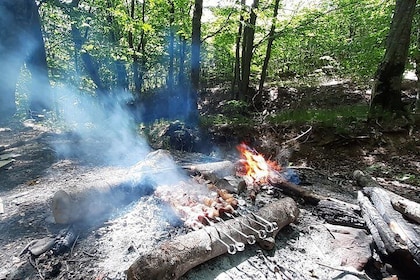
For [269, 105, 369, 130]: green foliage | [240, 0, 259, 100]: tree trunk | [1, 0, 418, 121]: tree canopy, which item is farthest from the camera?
[240, 0, 259, 100]: tree trunk

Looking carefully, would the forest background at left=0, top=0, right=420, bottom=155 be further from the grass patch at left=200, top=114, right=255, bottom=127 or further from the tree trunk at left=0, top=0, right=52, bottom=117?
the tree trunk at left=0, top=0, right=52, bottom=117

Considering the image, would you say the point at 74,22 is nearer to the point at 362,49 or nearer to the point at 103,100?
the point at 103,100

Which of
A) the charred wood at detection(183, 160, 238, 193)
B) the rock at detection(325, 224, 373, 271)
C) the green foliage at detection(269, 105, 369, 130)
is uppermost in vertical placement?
the green foliage at detection(269, 105, 369, 130)

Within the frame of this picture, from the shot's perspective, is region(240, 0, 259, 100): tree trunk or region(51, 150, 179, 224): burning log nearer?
region(51, 150, 179, 224): burning log

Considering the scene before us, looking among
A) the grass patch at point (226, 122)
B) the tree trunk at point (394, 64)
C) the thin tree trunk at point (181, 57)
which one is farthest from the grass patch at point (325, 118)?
the thin tree trunk at point (181, 57)

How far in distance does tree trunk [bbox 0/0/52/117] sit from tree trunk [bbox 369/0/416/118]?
1077cm

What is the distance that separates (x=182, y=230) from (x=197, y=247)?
0.47 metres

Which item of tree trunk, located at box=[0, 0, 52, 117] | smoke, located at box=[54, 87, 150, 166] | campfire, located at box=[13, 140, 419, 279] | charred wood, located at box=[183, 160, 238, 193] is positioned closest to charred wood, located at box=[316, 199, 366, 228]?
campfire, located at box=[13, 140, 419, 279]

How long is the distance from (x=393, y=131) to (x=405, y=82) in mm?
6998

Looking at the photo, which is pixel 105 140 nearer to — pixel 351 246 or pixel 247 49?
pixel 351 246

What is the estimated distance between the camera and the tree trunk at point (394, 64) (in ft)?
20.3

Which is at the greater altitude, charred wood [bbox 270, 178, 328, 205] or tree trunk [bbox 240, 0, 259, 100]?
tree trunk [bbox 240, 0, 259, 100]

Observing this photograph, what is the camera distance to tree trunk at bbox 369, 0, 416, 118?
620 centimetres

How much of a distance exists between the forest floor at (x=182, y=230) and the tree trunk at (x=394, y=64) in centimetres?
64
